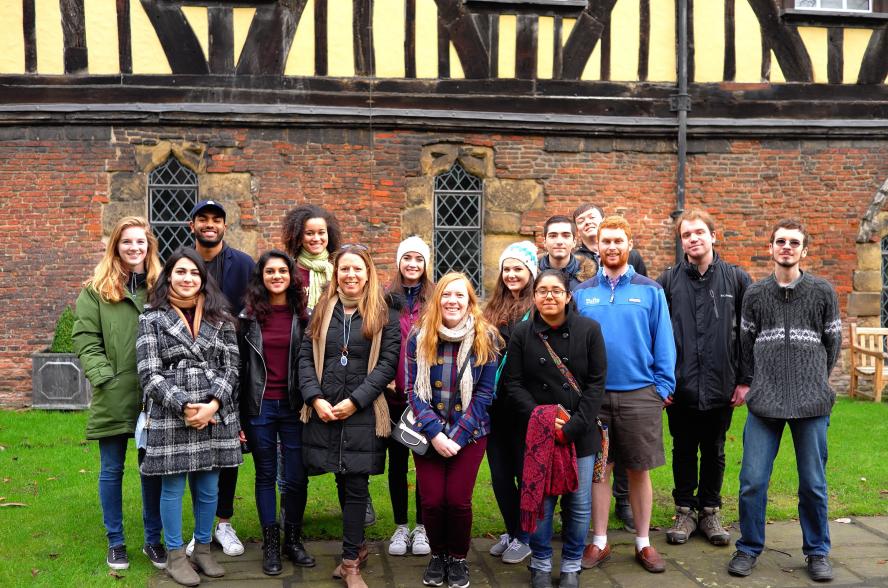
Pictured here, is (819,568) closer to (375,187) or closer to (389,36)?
(375,187)

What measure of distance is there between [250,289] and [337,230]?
84cm

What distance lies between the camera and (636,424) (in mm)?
4789

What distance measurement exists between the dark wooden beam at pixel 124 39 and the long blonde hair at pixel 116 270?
5538mm

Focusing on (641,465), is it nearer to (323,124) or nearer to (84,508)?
(84,508)

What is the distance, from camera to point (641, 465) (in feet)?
15.7

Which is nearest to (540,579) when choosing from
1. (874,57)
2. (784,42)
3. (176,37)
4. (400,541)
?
(400,541)

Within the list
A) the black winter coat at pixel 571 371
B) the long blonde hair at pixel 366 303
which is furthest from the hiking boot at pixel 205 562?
the black winter coat at pixel 571 371

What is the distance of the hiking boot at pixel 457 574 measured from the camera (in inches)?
180

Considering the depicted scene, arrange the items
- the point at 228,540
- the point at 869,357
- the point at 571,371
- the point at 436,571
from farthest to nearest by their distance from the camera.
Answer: the point at 869,357
the point at 228,540
the point at 436,571
the point at 571,371

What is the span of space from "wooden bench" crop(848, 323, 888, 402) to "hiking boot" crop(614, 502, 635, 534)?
19.9 feet

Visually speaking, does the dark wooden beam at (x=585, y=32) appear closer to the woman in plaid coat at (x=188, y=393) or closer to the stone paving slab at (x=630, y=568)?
the stone paving slab at (x=630, y=568)

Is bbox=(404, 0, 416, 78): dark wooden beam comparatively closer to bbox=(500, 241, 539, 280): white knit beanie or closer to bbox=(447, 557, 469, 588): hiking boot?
bbox=(500, 241, 539, 280): white knit beanie

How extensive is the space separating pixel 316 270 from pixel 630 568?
2604 millimetres

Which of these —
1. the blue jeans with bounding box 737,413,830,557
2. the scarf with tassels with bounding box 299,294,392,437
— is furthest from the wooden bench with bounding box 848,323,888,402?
the scarf with tassels with bounding box 299,294,392,437
